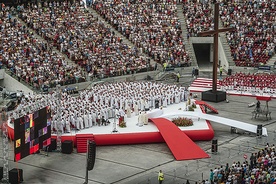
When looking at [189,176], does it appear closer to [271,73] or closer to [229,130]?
[229,130]

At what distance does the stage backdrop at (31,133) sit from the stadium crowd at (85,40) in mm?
23040

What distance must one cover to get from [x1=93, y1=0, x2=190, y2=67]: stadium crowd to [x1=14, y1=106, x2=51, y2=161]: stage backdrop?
28.9m

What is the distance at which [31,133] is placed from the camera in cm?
3606

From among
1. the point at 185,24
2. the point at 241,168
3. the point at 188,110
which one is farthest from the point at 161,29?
the point at 241,168

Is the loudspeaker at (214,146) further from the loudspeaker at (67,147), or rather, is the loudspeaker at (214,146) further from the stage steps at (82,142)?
the loudspeaker at (67,147)

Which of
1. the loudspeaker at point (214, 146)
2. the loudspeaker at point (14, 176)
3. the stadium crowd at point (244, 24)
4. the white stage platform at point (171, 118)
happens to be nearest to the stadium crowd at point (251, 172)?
the loudspeaker at point (214, 146)

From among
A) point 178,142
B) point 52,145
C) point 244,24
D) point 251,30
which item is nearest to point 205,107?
point 178,142

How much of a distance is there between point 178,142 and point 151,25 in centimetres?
3144

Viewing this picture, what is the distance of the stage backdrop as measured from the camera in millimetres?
34812

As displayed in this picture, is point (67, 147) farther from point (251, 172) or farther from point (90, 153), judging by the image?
point (251, 172)

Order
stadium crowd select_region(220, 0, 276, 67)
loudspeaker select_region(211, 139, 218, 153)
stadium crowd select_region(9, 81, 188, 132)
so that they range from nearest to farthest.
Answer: loudspeaker select_region(211, 139, 218, 153) → stadium crowd select_region(9, 81, 188, 132) → stadium crowd select_region(220, 0, 276, 67)

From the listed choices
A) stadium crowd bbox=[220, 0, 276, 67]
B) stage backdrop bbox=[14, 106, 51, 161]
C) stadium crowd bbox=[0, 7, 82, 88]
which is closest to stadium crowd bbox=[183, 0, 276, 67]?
stadium crowd bbox=[220, 0, 276, 67]

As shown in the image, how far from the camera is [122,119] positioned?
143 ft

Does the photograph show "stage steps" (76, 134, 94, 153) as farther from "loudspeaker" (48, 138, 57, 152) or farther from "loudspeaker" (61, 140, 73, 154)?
"loudspeaker" (48, 138, 57, 152)
